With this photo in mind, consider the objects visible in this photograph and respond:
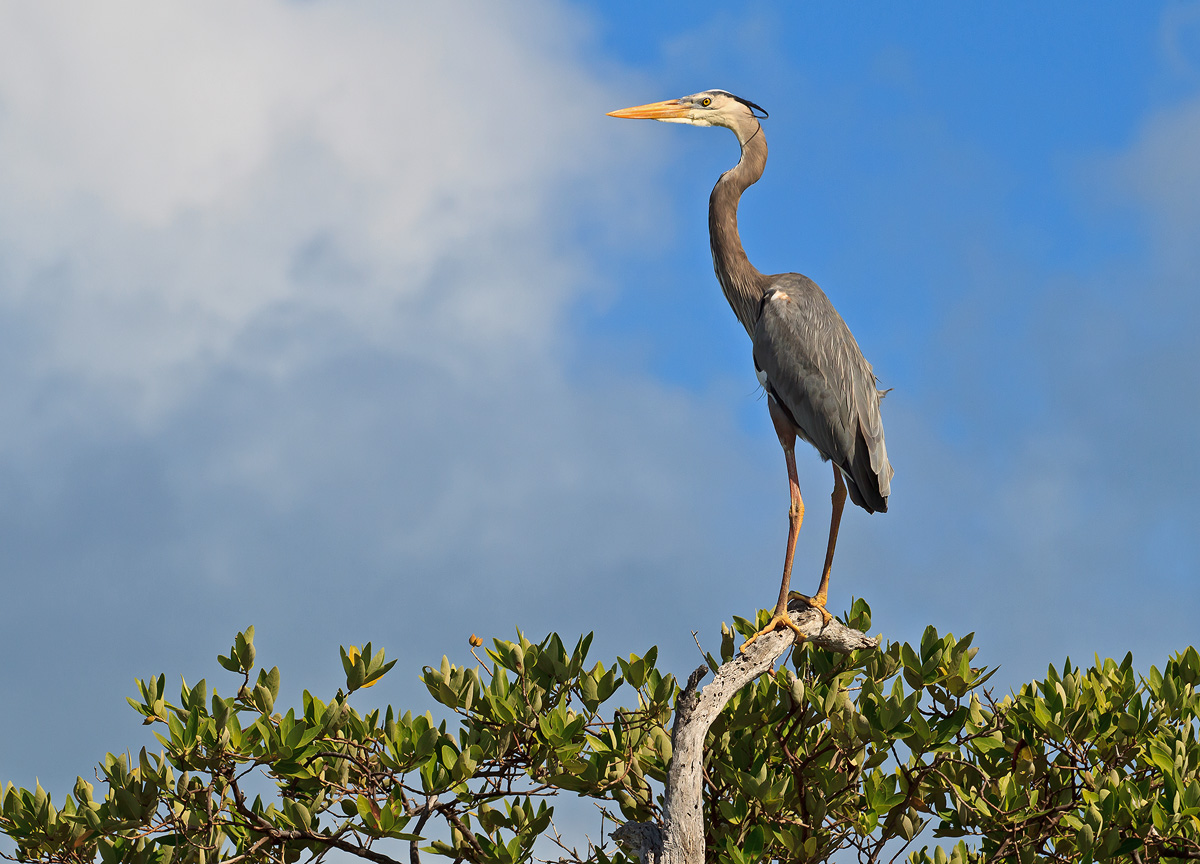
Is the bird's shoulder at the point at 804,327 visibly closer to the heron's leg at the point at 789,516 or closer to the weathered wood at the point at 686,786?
the heron's leg at the point at 789,516

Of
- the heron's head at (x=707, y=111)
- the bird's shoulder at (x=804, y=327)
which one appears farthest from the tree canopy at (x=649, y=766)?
the heron's head at (x=707, y=111)

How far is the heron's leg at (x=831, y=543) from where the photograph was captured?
23.4 feet

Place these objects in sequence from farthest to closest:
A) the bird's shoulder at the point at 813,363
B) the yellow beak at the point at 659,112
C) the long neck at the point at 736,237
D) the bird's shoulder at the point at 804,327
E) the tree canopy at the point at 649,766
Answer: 1. the yellow beak at the point at 659,112
2. the long neck at the point at 736,237
3. the bird's shoulder at the point at 804,327
4. the bird's shoulder at the point at 813,363
5. the tree canopy at the point at 649,766

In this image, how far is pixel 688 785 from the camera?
562 centimetres

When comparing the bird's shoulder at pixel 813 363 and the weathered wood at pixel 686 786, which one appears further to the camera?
the bird's shoulder at pixel 813 363

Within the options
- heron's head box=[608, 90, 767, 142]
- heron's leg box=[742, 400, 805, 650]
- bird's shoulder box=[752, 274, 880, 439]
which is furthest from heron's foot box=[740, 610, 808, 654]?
heron's head box=[608, 90, 767, 142]

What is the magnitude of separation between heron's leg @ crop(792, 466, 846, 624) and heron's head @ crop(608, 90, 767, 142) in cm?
327

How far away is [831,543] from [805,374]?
1242mm

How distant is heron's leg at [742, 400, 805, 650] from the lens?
6.69 meters

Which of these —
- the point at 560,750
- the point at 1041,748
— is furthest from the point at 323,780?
the point at 1041,748

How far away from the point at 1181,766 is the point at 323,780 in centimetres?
474

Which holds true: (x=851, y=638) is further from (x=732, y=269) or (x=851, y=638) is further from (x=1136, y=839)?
(x=732, y=269)

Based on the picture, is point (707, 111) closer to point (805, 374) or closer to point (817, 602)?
point (805, 374)

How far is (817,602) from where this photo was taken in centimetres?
717
